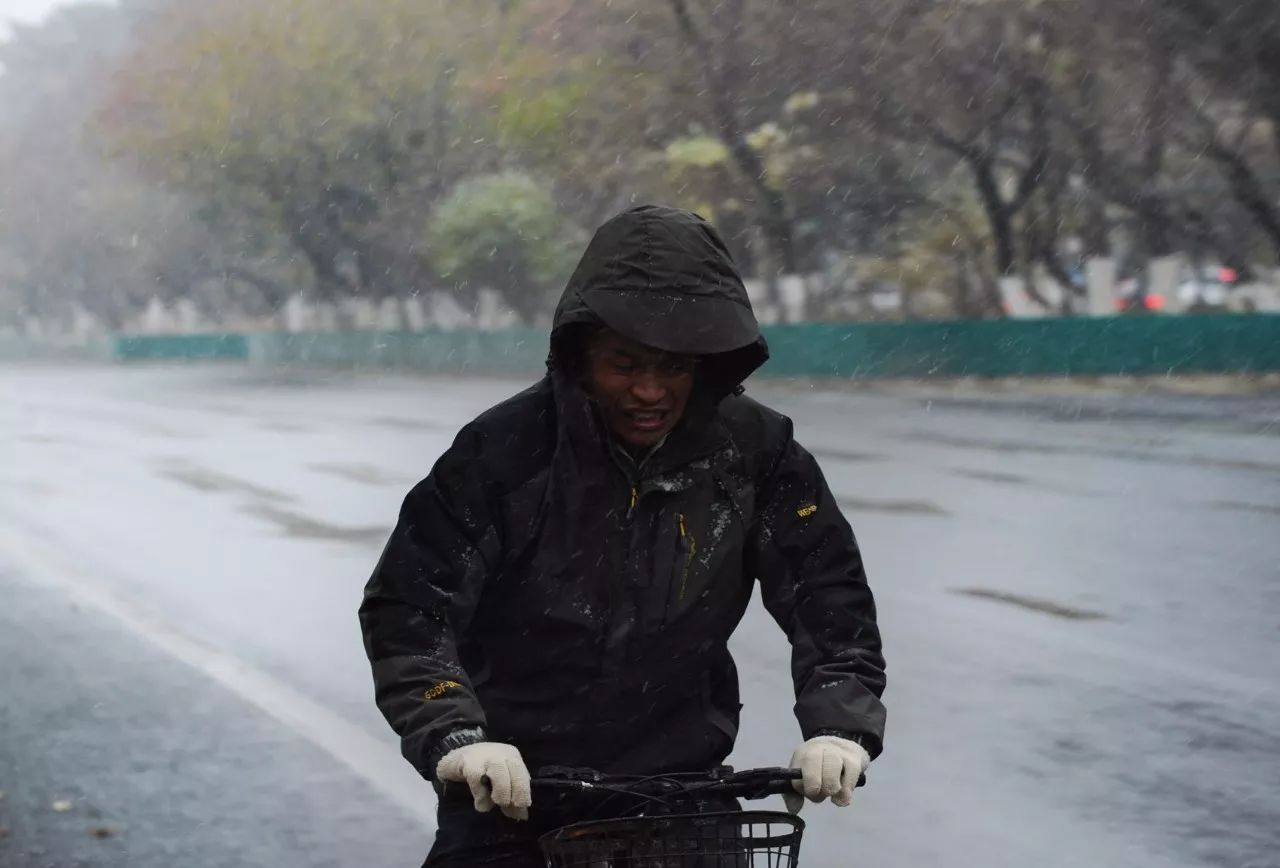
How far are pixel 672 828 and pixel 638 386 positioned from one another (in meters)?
0.65

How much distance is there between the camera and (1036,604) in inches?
381

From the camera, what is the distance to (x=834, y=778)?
2.71 m

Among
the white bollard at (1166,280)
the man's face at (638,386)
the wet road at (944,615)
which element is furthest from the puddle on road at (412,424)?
the man's face at (638,386)

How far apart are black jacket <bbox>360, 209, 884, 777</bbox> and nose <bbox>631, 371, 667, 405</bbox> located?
78mm

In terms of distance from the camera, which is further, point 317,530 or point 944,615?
point 317,530

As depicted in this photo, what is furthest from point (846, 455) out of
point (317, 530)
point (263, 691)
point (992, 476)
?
point (263, 691)

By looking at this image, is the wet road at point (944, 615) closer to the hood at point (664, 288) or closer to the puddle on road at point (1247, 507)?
the puddle on road at point (1247, 507)

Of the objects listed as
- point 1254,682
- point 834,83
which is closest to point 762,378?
point 834,83

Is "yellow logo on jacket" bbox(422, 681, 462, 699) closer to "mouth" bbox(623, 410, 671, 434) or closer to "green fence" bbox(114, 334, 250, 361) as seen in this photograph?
"mouth" bbox(623, 410, 671, 434)

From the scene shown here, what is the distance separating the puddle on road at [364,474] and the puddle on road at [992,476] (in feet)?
15.1

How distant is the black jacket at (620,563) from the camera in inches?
111

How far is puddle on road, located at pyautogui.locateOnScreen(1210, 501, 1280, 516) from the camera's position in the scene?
541 inches

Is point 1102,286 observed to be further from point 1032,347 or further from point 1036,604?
point 1036,604

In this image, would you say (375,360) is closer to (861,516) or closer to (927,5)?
(927,5)
